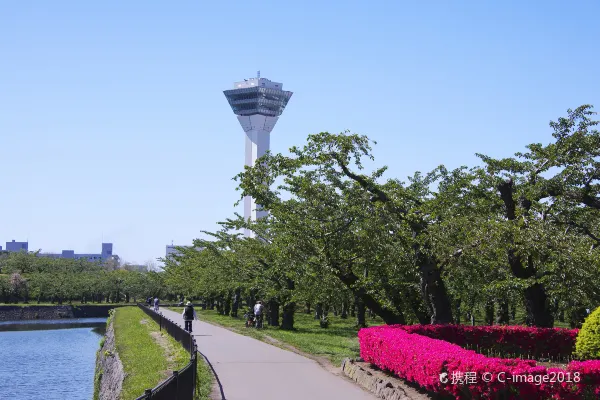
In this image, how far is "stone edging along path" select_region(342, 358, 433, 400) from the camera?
12.8 m

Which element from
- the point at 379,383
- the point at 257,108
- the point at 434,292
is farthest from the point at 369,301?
the point at 257,108

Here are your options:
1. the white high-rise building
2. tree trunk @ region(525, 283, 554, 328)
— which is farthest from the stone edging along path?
the white high-rise building

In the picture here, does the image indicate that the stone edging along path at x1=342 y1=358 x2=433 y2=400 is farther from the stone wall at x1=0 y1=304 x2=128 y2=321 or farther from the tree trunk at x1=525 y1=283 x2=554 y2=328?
the stone wall at x1=0 y1=304 x2=128 y2=321

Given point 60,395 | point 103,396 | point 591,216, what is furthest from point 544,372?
point 60,395

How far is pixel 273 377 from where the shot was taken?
16125 millimetres

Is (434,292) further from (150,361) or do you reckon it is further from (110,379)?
(110,379)

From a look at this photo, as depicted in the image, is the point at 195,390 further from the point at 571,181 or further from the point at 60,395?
the point at 60,395

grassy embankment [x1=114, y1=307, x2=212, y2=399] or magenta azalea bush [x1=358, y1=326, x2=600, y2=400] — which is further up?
magenta azalea bush [x1=358, y1=326, x2=600, y2=400]

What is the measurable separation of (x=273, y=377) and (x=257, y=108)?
481 ft

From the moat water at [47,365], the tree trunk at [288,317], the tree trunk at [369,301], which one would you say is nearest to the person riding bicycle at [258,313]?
the tree trunk at [288,317]

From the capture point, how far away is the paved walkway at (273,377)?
541 inches

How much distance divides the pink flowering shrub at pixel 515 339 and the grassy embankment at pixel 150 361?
6.61 meters

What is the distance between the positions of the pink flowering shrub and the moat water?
1653 cm

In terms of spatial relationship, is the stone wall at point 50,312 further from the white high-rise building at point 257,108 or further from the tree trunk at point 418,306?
the tree trunk at point 418,306
